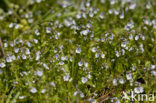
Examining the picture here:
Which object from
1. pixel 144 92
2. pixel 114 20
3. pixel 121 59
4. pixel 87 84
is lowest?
pixel 144 92

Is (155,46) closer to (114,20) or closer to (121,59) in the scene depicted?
(121,59)

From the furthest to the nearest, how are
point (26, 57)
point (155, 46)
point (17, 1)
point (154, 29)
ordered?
point (17, 1)
point (154, 29)
point (155, 46)
point (26, 57)

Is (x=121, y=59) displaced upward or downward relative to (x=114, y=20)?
downward

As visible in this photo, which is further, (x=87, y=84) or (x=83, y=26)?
(x=83, y=26)

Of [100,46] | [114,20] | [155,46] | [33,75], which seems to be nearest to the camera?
[33,75]

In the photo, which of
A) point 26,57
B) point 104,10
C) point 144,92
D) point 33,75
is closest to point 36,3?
point 104,10

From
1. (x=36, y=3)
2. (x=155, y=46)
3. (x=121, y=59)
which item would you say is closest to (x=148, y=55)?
(x=155, y=46)

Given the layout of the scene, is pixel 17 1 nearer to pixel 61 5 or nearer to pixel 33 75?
pixel 61 5
